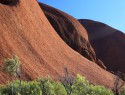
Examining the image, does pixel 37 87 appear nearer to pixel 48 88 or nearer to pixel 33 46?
pixel 48 88

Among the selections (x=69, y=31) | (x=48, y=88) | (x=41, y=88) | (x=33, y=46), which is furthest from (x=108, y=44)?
(x=48, y=88)

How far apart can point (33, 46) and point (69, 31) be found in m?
40.0

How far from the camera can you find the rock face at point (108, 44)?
124188 millimetres

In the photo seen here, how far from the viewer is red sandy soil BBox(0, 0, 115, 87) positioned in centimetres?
5074

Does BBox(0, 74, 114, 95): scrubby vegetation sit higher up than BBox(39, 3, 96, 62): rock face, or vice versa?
BBox(39, 3, 96, 62): rock face

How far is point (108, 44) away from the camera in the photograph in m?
130

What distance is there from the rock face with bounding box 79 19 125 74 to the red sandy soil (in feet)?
167

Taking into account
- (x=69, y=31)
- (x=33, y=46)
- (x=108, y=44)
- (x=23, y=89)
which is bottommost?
(x=23, y=89)

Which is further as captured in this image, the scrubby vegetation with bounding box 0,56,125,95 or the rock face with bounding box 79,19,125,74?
the rock face with bounding box 79,19,125,74

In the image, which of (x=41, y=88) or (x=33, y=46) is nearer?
(x=41, y=88)

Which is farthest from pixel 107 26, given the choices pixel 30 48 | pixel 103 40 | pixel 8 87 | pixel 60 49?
pixel 8 87

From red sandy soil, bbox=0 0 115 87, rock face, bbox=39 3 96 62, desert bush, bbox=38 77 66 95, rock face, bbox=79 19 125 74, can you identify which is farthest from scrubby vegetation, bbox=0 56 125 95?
rock face, bbox=79 19 125 74

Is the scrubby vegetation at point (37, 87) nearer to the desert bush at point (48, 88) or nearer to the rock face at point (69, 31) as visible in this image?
the desert bush at point (48, 88)

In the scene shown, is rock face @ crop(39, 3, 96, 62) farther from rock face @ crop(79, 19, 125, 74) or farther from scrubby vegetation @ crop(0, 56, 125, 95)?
scrubby vegetation @ crop(0, 56, 125, 95)
